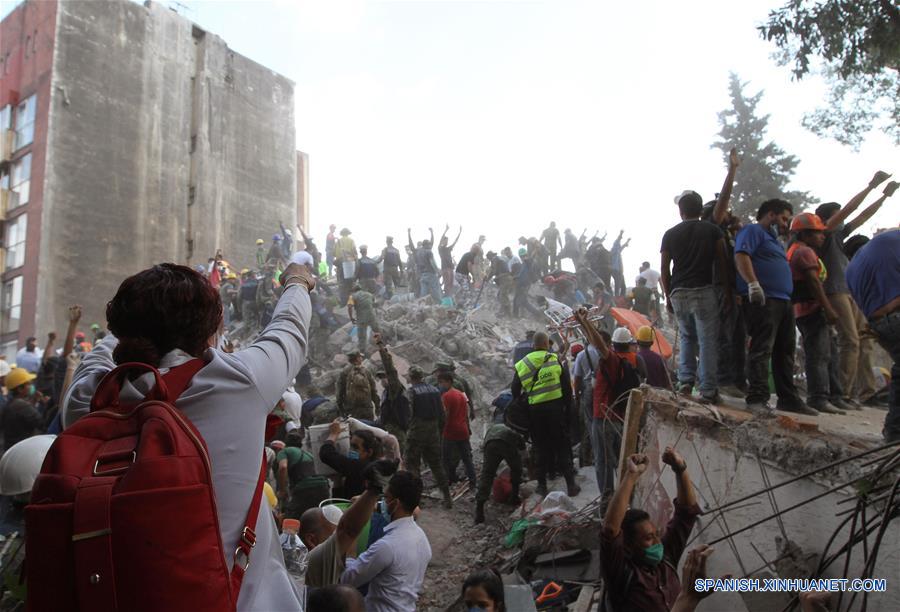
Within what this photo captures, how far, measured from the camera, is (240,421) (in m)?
1.53

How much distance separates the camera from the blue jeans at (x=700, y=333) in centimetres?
571

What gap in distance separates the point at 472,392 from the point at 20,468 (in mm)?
9983

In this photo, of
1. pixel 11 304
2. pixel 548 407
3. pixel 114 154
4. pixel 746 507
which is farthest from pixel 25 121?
pixel 746 507

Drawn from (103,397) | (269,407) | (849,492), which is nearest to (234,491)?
(269,407)

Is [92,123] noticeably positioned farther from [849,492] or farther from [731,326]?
[849,492]

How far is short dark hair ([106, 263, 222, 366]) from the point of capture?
5.28 ft

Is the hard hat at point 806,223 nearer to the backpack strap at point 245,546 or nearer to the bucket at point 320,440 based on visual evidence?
the bucket at point 320,440

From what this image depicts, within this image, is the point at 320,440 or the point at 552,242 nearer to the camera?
the point at 320,440

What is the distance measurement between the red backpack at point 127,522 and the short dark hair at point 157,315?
0.25m

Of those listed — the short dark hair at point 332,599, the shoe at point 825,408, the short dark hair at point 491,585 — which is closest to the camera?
the short dark hair at point 332,599

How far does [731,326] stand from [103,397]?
5590 millimetres

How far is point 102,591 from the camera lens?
1.24 m

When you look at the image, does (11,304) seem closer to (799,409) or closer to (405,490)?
(405,490)

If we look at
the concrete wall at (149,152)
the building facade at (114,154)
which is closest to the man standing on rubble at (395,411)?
the building facade at (114,154)
